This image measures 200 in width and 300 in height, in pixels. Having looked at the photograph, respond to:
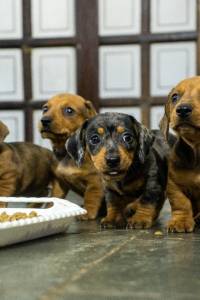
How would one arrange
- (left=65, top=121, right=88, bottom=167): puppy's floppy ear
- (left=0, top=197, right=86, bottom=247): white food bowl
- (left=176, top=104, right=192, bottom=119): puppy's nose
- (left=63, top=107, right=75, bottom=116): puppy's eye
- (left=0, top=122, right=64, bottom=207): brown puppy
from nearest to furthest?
(left=0, top=197, right=86, bottom=247): white food bowl
(left=176, top=104, right=192, bottom=119): puppy's nose
(left=65, top=121, right=88, bottom=167): puppy's floppy ear
(left=0, top=122, right=64, bottom=207): brown puppy
(left=63, top=107, right=75, bottom=116): puppy's eye

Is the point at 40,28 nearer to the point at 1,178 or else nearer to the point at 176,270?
the point at 1,178

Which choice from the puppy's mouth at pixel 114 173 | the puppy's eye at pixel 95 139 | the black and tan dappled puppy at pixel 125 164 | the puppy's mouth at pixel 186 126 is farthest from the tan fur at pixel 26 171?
the puppy's mouth at pixel 186 126

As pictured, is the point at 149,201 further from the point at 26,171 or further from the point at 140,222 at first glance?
the point at 26,171

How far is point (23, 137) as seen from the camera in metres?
5.98

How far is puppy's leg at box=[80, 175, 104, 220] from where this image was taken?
3.67m

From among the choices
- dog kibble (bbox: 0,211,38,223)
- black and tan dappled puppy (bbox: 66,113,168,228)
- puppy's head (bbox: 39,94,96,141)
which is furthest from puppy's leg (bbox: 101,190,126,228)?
puppy's head (bbox: 39,94,96,141)

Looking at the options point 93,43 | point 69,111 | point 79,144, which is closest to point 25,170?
point 69,111

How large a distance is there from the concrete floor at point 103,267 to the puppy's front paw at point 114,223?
0.67 feet

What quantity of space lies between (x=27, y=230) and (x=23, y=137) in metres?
3.53

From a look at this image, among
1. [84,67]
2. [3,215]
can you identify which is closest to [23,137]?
[84,67]

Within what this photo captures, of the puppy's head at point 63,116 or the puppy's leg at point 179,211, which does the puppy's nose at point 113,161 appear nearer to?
the puppy's leg at point 179,211

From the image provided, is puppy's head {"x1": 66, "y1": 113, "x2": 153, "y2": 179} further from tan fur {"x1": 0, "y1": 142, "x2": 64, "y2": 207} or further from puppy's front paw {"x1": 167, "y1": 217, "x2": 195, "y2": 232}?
tan fur {"x1": 0, "y1": 142, "x2": 64, "y2": 207}

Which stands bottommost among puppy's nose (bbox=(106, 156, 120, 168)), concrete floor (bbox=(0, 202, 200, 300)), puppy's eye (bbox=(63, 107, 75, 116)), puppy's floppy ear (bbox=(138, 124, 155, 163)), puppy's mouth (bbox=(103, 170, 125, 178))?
concrete floor (bbox=(0, 202, 200, 300))

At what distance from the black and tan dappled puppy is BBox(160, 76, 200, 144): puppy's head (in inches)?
9.4
